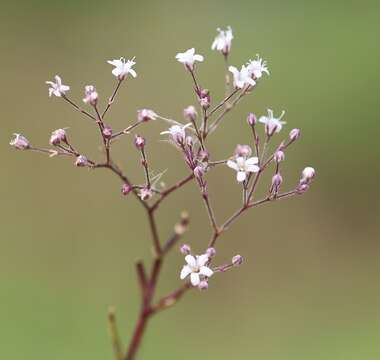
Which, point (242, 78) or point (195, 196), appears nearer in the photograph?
point (242, 78)

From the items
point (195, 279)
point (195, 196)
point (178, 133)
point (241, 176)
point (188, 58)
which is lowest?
point (195, 279)

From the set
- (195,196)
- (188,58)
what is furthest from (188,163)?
(195,196)

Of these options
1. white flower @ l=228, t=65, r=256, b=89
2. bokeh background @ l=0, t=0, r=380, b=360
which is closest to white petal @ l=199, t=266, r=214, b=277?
white flower @ l=228, t=65, r=256, b=89

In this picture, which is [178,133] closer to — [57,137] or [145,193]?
[145,193]

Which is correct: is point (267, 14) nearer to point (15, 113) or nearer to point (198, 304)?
point (15, 113)

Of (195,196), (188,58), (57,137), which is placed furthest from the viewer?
(195,196)

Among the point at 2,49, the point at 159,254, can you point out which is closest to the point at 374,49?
the point at 2,49

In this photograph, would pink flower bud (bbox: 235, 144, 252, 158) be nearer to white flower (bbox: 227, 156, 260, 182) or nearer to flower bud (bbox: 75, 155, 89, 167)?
white flower (bbox: 227, 156, 260, 182)

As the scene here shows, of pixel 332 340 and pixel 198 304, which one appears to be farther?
pixel 198 304

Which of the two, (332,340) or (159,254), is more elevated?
(332,340)
